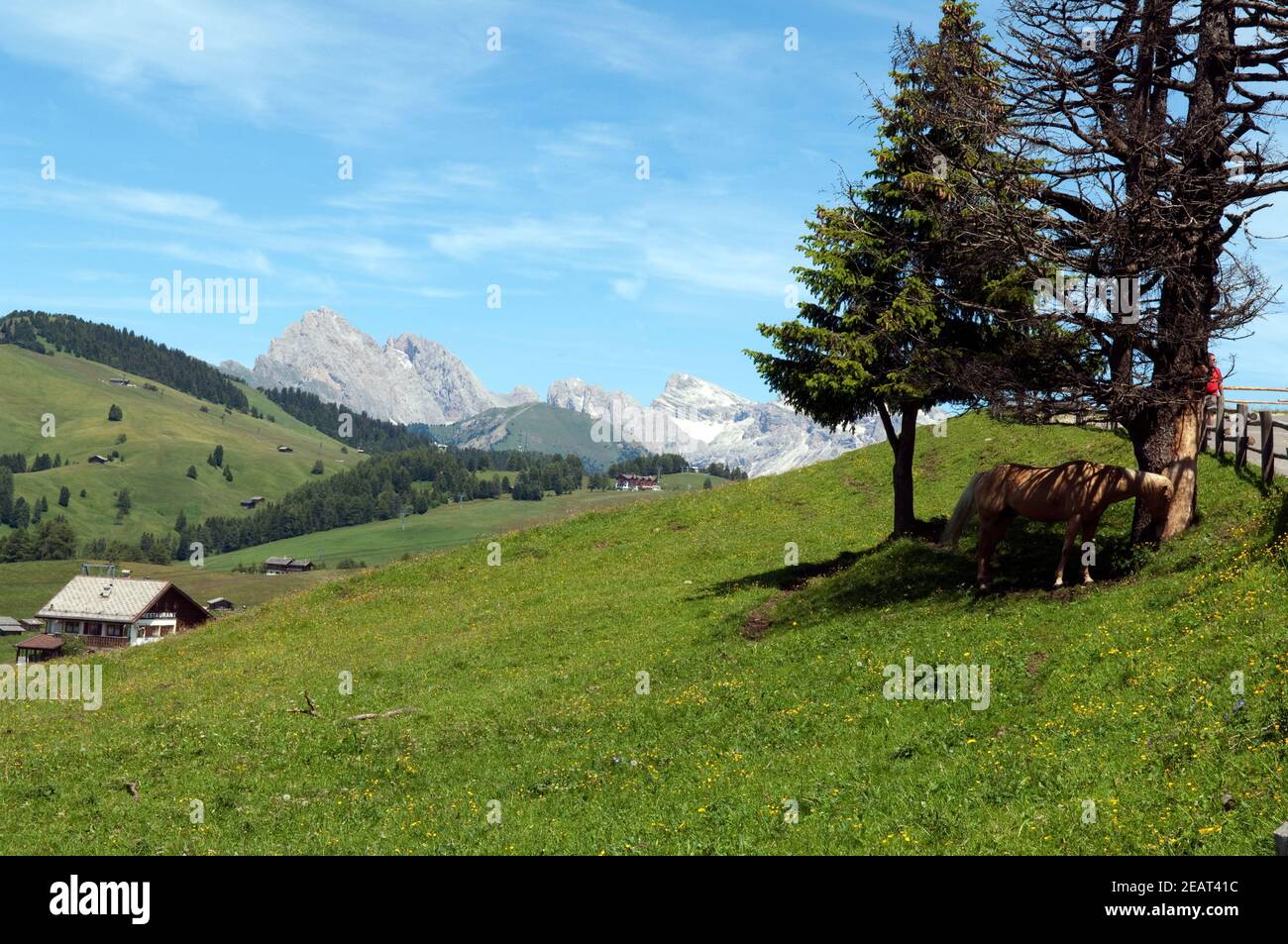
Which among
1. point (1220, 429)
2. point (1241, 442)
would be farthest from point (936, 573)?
point (1220, 429)

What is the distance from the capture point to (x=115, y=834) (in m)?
19.0

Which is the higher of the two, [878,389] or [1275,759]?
[878,389]

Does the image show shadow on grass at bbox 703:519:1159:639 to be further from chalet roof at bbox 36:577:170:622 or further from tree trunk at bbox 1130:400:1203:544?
chalet roof at bbox 36:577:170:622

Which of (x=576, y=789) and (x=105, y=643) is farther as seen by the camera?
(x=105, y=643)

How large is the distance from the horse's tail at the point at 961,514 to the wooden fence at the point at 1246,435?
7.11 metres

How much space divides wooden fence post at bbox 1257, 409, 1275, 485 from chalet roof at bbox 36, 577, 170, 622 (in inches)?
5347

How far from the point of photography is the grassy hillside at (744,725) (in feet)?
48.9

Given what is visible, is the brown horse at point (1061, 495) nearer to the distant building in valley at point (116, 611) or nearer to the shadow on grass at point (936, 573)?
the shadow on grass at point (936, 573)

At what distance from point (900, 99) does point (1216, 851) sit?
29.5 metres

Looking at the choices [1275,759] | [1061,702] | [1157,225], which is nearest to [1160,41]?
[1157,225]

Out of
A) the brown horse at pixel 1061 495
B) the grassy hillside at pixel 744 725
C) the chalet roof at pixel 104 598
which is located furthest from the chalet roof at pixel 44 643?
the brown horse at pixel 1061 495

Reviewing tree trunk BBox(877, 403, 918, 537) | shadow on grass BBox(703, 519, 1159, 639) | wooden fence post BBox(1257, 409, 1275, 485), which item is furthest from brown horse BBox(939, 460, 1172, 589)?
tree trunk BBox(877, 403, 918, 537)
